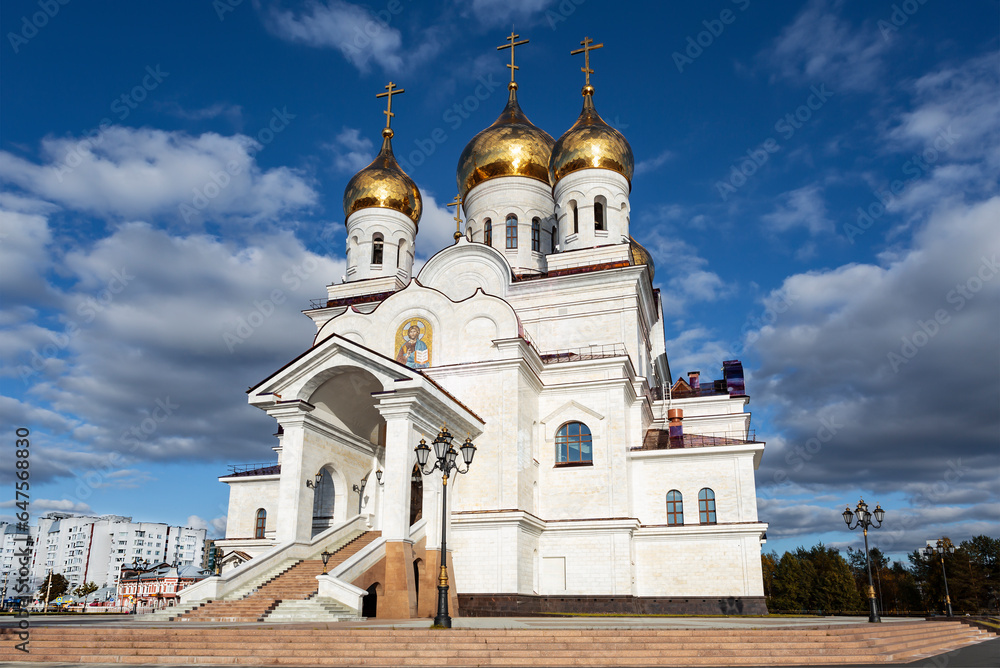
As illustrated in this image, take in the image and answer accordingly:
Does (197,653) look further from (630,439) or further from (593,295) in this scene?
(593,295)

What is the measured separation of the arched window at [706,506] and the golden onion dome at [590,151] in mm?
12052

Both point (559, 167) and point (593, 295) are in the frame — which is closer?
point (593, 295)

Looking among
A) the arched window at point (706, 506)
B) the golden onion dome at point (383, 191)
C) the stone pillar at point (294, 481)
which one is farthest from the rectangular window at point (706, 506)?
the golden onion dome at point (383, 191)

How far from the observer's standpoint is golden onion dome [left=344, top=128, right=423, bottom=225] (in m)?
29.6

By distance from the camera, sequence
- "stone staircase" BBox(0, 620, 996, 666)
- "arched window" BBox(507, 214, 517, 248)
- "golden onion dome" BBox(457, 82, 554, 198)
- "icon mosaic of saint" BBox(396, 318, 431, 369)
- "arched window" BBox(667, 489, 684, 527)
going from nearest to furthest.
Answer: "stone staircase" BBox(0, 620, 996, 666) < "arched window" BBox(667, 489, 684, 527) < "icon mosaic of saint" BBox(396, 318, 431, 369) < "arched window" BBox(507, 214, 517, 248) < "golden onion dome" BBox(457, 82, 554, 198)

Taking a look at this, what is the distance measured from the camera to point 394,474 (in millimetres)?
16875

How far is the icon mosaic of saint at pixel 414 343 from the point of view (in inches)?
862

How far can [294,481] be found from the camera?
17984 mm

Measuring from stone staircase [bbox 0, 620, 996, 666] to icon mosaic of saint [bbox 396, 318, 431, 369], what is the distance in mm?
12035

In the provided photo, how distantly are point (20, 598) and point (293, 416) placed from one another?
335 inches

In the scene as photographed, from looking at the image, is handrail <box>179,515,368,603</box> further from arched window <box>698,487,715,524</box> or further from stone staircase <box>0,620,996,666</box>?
arched window <box>698,487,715,524</box>

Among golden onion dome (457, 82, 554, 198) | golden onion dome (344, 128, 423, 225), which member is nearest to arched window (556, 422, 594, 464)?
golden onion dome (457, 82, 554, 198)

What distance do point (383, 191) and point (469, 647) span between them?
75.4 feet

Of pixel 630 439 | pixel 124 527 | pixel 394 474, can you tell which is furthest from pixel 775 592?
pixel 124 527
